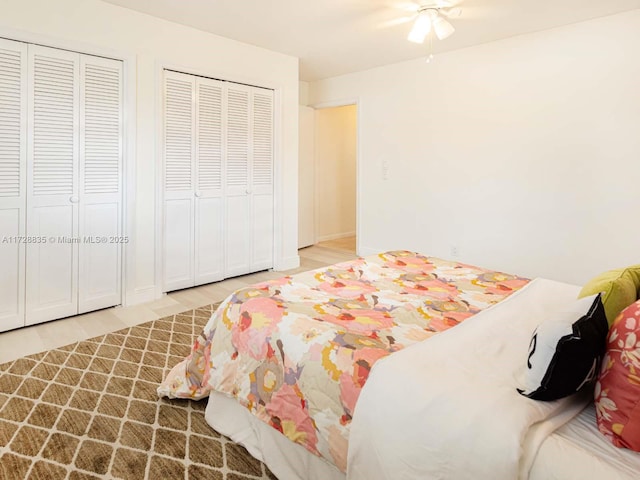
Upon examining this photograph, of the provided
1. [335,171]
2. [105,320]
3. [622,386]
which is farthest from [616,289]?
[335,171]

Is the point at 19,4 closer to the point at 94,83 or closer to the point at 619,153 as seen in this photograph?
the point at 94,83

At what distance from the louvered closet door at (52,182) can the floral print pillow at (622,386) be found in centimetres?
342

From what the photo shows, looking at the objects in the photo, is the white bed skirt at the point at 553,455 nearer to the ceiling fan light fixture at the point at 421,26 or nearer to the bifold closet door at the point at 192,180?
the bifold closet door at the point at 192,180

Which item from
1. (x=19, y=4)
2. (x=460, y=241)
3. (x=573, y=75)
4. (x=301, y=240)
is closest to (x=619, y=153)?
(x=573, y=75)

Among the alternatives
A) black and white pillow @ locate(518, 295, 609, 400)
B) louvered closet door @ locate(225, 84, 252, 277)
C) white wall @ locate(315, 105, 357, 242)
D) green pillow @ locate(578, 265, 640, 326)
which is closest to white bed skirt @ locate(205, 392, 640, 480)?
black and white pillow @ locate(518, 295, 609, 400)

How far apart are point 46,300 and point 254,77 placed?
2.79m

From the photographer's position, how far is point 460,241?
177 inches

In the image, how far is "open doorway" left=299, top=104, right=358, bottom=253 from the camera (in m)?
6.16

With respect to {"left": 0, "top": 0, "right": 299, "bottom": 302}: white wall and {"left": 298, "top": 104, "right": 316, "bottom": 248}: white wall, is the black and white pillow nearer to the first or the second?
{"left": 0, "top": 0, "right": 299, "bottom": 302}: white wall

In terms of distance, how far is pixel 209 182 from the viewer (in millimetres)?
4090

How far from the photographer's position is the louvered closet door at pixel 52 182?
9.77 feet

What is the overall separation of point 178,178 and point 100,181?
2.29ft

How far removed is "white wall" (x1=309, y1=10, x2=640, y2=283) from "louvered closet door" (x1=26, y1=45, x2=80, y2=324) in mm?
3321

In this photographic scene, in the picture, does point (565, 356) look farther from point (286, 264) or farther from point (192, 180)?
point (286, 264)
